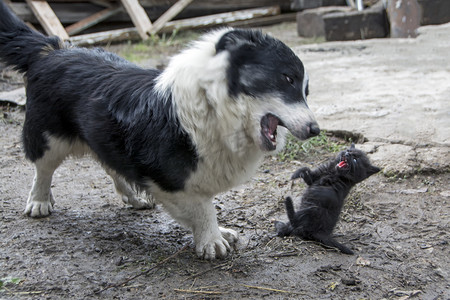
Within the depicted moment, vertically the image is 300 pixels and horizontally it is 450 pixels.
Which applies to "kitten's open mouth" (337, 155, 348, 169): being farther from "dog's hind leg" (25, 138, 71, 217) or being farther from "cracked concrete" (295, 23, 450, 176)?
"dog's hind leg" (25, 138, 71, 217)

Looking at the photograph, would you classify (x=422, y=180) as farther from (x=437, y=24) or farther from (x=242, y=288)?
(x=437, y=24)

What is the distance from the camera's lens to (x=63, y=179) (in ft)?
15.8

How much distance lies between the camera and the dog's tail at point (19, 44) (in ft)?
12.4

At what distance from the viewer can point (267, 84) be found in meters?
2.87

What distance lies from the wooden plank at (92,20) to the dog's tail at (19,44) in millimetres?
6408

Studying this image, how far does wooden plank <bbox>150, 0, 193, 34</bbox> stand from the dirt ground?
6.08 m

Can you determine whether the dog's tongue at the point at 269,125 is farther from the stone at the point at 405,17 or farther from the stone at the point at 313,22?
the stone at the point at 313,22

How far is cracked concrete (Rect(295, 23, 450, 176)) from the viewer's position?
15.4ft

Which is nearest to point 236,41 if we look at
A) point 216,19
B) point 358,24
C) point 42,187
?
point 42,187

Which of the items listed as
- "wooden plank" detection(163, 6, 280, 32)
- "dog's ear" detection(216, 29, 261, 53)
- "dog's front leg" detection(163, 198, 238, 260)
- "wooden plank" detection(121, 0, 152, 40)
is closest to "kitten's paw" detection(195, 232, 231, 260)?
"dog's front leg" detection(163, 198, 238, 260)

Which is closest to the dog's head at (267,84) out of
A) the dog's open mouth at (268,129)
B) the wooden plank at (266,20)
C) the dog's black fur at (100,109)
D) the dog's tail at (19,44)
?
the dog's open mouth at (268,129)

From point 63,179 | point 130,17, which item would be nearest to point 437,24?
point 130,17

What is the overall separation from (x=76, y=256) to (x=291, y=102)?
5.49 feet

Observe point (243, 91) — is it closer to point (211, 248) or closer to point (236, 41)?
point (236, 41)
